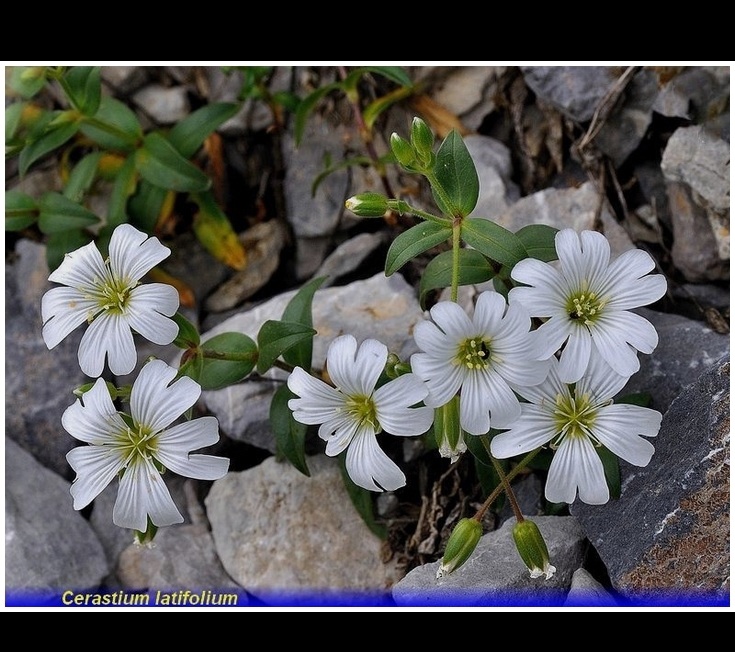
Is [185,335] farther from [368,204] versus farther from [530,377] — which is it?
[530,377]

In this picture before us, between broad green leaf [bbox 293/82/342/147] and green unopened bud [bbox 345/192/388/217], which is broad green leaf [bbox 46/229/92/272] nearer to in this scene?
broad green leaf [bbox 293/82/342/147]

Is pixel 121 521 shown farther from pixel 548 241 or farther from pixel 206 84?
pixel 206 84

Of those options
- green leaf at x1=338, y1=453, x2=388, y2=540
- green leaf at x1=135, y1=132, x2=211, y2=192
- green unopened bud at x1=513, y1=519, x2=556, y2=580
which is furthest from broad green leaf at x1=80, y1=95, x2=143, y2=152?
green unopened bud at x1=513, y1=519, x2=556, y2=580

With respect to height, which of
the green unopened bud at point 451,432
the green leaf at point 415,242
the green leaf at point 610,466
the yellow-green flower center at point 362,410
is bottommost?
the green leaf at point 610,466

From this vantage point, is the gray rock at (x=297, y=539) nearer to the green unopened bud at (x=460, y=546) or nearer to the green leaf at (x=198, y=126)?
the green unopened bud at (x=460, y=546)

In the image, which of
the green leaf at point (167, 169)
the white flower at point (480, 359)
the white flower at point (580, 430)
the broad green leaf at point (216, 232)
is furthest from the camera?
the broad green leaf at point (216, 232)

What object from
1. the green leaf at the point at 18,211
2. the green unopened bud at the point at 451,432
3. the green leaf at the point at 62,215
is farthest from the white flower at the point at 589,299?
the green leaf at the point at 18,211
